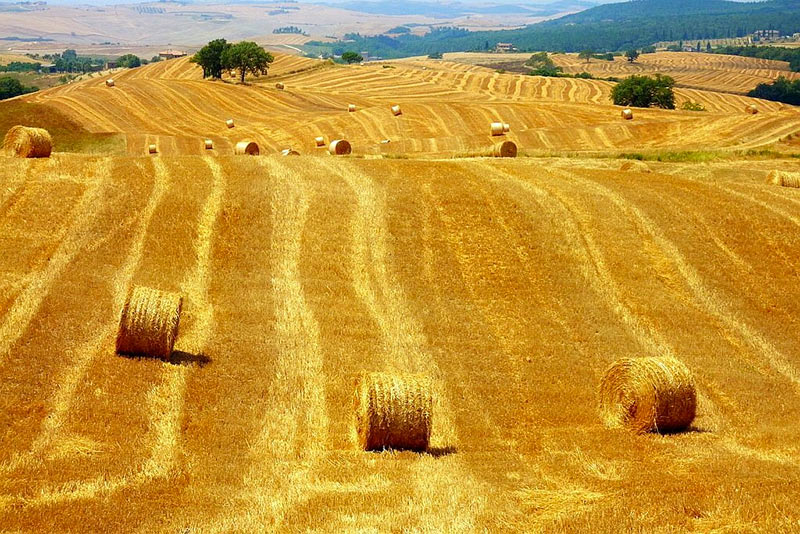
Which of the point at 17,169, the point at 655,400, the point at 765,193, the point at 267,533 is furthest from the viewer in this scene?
the point at 765,193

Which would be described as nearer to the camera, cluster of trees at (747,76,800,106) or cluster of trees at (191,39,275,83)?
cluster of trees at (191,39,275,83)

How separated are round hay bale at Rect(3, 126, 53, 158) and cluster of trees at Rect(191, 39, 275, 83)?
93.7m

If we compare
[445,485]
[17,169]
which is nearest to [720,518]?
[445,485]

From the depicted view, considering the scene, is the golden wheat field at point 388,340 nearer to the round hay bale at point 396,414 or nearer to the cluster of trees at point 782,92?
the round hay bale at point 396,414

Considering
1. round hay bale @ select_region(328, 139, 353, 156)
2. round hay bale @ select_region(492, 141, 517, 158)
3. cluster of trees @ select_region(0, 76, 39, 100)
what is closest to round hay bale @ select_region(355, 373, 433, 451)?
round hay bale @ select_region(492, 141, 517, 158)

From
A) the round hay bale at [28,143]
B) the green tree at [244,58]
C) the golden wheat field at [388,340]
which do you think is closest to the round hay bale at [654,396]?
the golden wheat field at [388,340]

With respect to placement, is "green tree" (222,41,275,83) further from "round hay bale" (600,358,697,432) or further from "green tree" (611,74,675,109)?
"round hay bale" (600,358,697,432)

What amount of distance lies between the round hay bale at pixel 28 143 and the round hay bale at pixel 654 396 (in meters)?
20.6

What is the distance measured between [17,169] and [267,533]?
65.1ft

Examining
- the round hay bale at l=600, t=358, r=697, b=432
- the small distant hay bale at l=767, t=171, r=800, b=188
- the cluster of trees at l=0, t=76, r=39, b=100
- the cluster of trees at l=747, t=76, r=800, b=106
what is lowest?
the cluster of trees at l=747, t=76, r=800, b=106

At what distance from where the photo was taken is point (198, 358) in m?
Result: 17.3

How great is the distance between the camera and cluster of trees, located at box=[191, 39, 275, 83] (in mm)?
118188

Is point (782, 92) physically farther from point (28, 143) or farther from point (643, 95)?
point (28, 143)

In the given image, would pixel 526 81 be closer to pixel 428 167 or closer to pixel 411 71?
pixel 411 71
